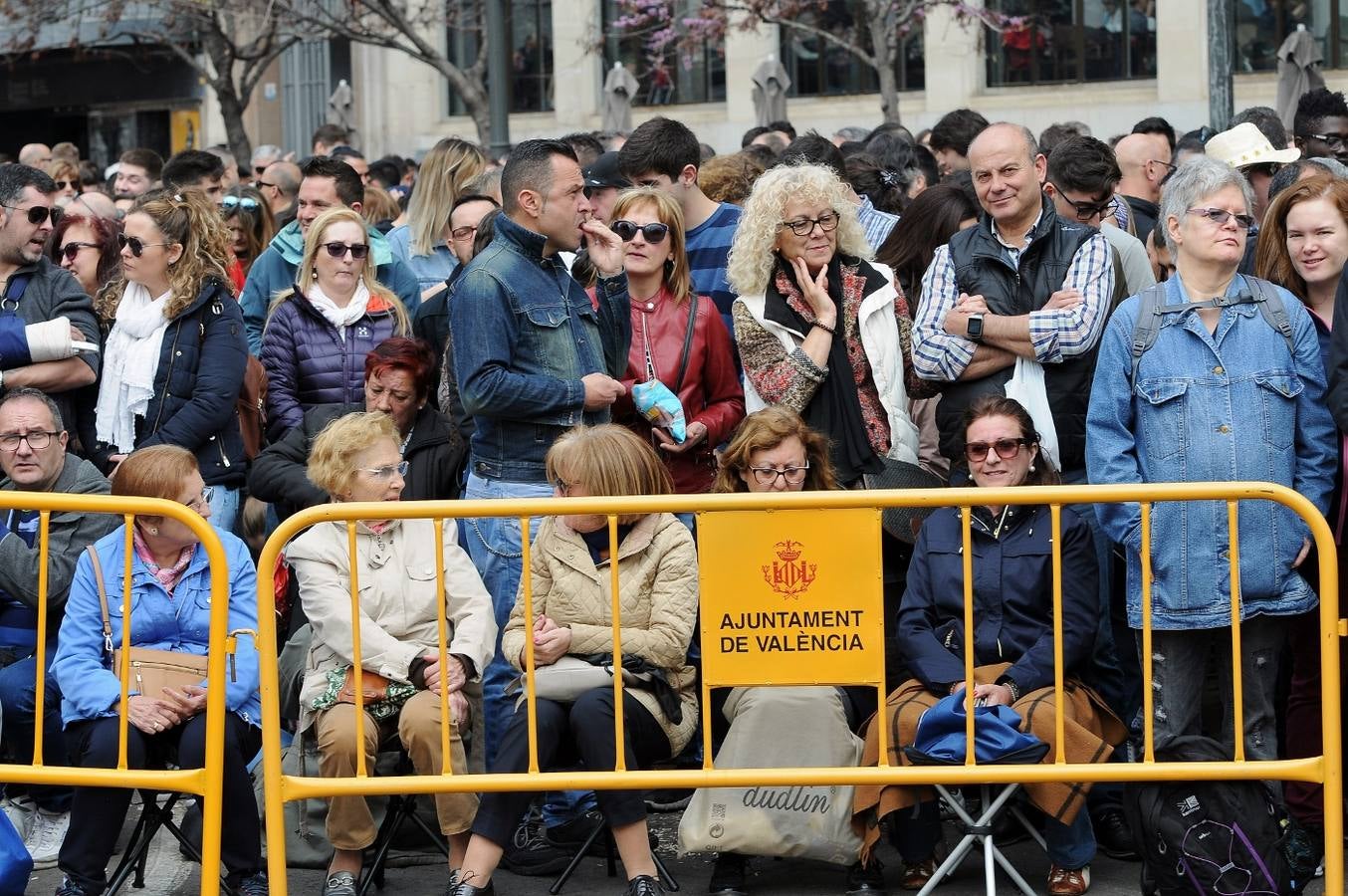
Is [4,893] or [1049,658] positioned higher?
[1049,658]

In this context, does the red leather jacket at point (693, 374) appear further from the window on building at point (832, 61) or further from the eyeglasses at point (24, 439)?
the window on building at point (832, 61)

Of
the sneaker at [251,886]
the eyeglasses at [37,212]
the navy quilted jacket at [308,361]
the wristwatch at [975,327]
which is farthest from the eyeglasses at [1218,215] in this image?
the eyeglasses at [37,212]

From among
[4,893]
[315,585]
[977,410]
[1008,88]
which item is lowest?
[4,893]

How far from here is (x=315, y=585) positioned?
6.00 metres

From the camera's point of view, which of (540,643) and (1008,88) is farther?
(1008,88)

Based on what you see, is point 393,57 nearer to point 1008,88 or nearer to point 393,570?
point 1008,88

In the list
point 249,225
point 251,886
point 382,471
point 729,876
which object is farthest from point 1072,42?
point 251,886

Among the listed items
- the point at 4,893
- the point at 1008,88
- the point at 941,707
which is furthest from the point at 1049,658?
the point at 1008,88

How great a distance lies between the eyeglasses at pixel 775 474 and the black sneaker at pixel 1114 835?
1.53 meters

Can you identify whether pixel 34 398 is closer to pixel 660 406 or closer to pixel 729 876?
pixel 660 406

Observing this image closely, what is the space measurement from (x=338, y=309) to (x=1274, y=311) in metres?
3.80

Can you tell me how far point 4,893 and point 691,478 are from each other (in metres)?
2.83

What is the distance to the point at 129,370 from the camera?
7.38 meters

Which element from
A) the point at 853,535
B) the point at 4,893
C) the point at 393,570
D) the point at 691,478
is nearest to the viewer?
the point at 853,535
